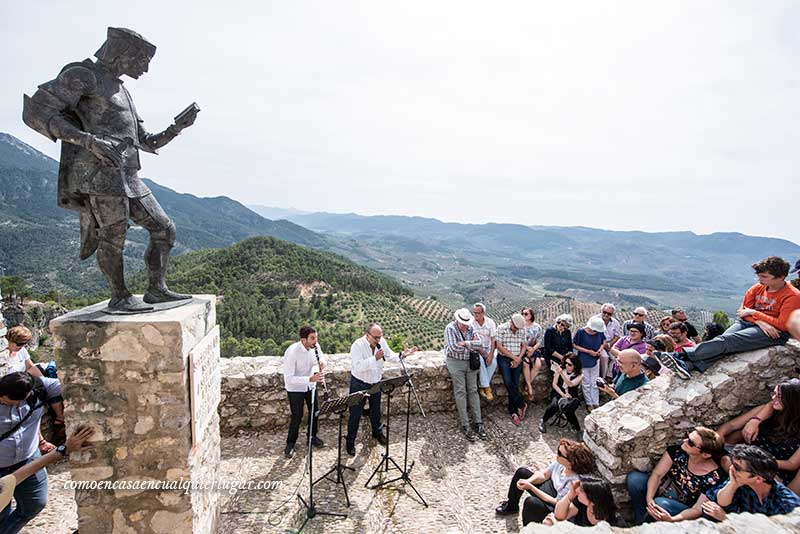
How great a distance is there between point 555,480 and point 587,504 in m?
0.58

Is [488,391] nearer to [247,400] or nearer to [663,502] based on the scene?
[663,502]

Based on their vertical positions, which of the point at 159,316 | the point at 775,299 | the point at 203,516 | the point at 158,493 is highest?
the point at 775,299

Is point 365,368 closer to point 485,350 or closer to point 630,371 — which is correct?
point 485,350

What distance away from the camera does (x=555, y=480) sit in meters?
3.48

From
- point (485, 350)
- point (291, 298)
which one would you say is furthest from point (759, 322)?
point (291, 298)

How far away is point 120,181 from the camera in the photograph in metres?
2.74

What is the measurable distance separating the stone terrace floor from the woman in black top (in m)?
0.93

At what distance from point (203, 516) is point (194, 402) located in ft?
3.47

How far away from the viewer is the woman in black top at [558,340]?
5.83 meters

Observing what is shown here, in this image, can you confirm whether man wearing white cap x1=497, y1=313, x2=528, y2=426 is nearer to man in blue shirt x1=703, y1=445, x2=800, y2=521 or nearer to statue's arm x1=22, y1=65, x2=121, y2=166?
man in blue shirt x1=703, y1=445, x2=800, y2=521

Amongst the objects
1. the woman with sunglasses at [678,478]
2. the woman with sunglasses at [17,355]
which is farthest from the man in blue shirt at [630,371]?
the woman with sunglasses at [17,355]

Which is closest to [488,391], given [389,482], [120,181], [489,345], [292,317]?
[489,345]

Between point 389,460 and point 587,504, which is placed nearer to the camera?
point 587,504

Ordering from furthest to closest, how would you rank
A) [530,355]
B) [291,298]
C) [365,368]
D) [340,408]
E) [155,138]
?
[291,298], [530,355], [365,368], [340,408], [155,138]
